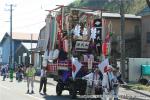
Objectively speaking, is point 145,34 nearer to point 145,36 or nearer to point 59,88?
point 145,36

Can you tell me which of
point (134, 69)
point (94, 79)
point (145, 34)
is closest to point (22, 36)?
point (145, 34)

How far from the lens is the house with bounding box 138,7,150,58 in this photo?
156 feet

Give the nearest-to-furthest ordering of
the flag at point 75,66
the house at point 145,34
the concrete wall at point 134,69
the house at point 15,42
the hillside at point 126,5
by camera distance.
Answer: the flag at point 75,66 < the concrete wall at point 134,69 < the house at point 145,34 < the house at point 15,42 < the hillside at point 126,5

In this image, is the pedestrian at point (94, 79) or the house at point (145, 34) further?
the house at point (145, 34)

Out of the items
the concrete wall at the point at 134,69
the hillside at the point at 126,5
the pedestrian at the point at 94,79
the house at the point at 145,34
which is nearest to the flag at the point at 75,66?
the pedestrian at the point at 94,79

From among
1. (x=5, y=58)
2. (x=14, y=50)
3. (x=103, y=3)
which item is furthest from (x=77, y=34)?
(x=103, y=3)

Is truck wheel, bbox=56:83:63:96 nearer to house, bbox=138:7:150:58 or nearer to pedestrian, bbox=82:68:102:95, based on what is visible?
pedestrian, bbox=82:68:102:95

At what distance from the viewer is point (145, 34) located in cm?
4844

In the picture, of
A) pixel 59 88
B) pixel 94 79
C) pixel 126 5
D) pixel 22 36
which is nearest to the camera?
pixel 94 79

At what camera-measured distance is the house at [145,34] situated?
47469mm

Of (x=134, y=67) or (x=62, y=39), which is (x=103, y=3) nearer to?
(x=134, y=67)

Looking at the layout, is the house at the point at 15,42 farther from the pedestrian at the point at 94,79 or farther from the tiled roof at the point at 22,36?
the pedestrian at the point at 94,79

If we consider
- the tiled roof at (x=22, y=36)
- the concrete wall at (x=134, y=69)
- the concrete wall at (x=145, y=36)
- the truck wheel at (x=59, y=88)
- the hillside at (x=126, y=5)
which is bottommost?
the truck wheel at (x=59, y=88)

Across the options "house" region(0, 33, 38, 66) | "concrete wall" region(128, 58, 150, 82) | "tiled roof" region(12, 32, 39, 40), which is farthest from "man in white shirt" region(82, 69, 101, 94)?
"tiled roof" region(12, 32, 39, 40)
